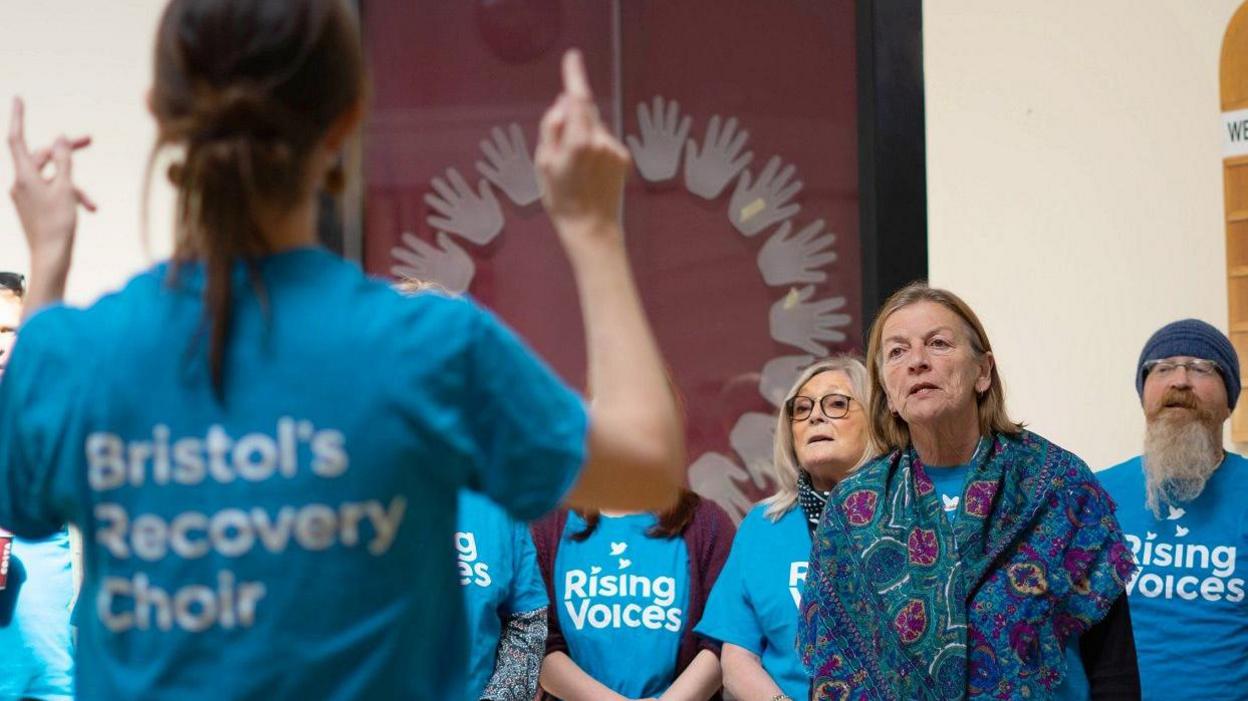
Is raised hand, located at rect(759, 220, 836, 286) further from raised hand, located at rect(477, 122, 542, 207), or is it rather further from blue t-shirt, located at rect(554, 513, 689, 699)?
blue t-shirt, located at rect(554, 513, 689, 699)

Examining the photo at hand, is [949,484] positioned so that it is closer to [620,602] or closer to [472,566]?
[620,602]

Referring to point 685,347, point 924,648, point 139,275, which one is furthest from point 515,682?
point 139,275

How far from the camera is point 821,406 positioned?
4.33 metres

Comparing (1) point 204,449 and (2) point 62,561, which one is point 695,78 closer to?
(2) point 62,561

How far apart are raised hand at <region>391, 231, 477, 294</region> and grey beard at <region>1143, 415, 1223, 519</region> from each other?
231cm

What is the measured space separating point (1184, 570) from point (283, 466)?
3.50 meters

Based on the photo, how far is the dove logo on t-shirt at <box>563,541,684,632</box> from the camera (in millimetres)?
4156

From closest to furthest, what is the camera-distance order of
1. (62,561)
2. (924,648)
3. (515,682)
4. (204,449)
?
(204,449) < (924,648) < (515,682) < (62,561)

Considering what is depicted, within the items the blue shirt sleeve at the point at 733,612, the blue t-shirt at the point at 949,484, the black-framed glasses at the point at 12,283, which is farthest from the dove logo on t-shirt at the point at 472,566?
the black-framed glasses at the point at 12,283

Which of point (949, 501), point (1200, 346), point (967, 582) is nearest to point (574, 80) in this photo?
point (967, 582)

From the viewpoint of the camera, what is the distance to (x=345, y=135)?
1.38 meters

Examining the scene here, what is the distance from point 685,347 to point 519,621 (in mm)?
1641

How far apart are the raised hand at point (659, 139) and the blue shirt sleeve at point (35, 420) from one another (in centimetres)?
409

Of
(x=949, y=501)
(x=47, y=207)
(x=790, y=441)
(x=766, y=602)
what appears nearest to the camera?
(x=47, y=207)
